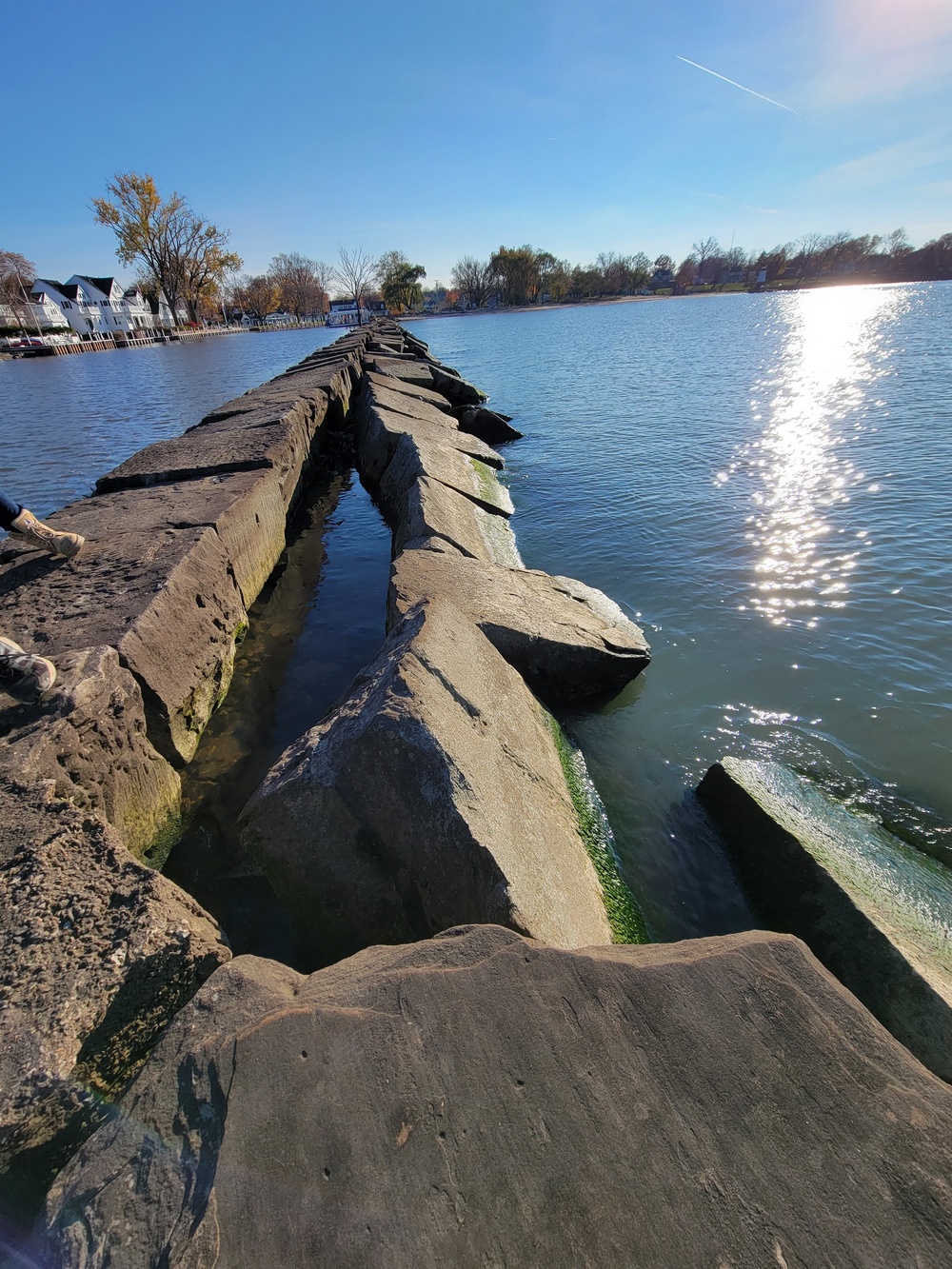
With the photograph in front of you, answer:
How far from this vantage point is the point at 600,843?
3.09 meters

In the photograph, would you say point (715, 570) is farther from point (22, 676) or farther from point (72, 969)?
point (72, 969)

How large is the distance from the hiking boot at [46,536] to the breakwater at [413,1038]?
3.53ft

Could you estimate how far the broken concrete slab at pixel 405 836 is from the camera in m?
2.07

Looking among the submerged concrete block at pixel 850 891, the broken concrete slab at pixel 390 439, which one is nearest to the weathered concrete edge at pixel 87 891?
the submerged concrete block at pixel 850 891

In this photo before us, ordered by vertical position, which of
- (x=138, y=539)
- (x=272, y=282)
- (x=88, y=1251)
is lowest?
(x=88, y=1251)

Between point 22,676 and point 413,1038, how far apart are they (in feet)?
7.04

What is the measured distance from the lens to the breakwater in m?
1.17

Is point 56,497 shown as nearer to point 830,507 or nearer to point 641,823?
point 641,823

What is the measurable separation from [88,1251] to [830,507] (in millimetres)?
8740

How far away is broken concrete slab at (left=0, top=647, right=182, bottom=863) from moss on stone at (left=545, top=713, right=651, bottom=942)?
6.99ft

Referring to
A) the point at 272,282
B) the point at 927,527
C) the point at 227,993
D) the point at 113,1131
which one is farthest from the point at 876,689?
the point at 272,282

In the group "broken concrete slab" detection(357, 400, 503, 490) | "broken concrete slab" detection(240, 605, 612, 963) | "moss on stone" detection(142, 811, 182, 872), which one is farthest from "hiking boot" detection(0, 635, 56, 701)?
"broken concrete slab" detection(357, 400, 503, 490)

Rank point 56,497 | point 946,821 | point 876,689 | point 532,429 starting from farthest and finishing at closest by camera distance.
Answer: point 532,429 → point 56,497 → point 876,689 → point 946,821

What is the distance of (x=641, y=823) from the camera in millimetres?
3236
